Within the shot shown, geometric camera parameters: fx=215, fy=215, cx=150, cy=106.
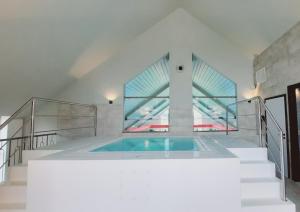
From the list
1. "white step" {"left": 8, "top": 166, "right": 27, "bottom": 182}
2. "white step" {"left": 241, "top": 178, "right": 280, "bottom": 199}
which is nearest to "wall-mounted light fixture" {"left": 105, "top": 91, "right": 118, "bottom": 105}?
"white step" {"left": 8, "top": 166, "right": 27, "bottom": 182}

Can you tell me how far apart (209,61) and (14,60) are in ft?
15.1

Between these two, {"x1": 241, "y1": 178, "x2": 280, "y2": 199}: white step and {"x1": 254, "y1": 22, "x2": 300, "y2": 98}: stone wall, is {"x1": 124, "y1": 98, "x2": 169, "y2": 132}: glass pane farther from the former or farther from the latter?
{"x1": 241, "y1": 178, "x2": 280, "y2": 199}: white step

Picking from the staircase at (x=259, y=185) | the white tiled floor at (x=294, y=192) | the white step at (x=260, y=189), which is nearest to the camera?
the staircase at (x=259, y=185)

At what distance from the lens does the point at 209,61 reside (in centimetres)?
596

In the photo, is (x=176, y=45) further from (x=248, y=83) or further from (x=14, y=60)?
(x=14, y=60)

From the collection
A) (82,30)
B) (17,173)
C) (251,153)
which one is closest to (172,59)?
(82,30)

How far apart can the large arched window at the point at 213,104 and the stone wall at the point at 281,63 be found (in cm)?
86

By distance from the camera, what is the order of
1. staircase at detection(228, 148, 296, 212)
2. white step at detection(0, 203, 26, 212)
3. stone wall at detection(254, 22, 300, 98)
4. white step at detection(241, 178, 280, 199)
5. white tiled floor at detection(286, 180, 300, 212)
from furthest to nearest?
stone wall at detection(254, 22, 300, 98) → white tiled floor at detection(286, 180, 300, 212) → white step at detection(241, 178, 280, 199) → staircase at detection(228, 148, 296, 212) → white step at detection(0, 203, 26, 212)

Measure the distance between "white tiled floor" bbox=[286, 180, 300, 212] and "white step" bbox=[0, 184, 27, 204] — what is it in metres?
3.43

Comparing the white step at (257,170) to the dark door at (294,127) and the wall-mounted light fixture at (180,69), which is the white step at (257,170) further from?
the wall-mounted light fixture at (180,69)

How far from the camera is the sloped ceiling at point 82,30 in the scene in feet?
10.6

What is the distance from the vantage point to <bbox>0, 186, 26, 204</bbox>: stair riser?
2482 mm

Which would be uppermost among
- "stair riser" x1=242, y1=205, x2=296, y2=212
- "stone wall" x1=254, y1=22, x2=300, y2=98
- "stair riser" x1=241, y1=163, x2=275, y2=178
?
"stone wall" x1=254, y1=22, x2=300, y2=98

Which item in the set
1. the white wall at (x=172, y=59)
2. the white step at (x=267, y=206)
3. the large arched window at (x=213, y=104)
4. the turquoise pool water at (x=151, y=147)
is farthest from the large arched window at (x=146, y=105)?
the white step at (x=267, y=206)
